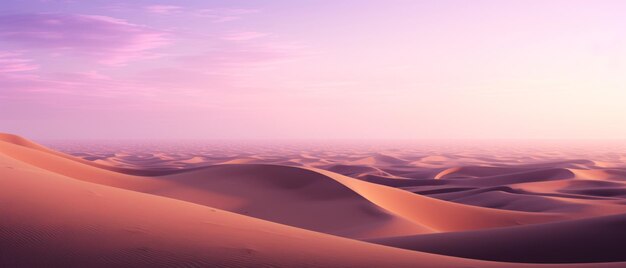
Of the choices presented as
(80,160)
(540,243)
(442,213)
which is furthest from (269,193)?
(80,160)

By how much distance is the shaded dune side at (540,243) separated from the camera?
480 centimetres

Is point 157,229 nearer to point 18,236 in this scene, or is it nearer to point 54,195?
point 18,236

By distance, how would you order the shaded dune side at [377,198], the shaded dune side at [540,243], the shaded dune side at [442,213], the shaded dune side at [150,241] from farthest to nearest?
the shaded dune side at [377,198] → the shaded dune side at [442,213] → the shaded dune side at [540,243] → the shaded dune side at [150,241]

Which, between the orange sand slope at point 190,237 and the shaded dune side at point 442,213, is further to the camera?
the shaded dune side at point 442,213

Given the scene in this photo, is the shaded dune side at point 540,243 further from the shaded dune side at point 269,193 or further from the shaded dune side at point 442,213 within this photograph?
the shaded dune side at point 442,213

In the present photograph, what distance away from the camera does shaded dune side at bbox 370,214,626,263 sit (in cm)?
480

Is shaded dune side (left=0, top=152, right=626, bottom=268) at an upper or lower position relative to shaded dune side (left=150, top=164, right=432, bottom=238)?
upper

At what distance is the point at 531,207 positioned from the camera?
13.7 meters

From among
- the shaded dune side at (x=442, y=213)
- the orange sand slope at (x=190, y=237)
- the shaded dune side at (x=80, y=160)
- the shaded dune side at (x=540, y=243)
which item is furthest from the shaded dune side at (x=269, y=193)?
the shaded dune side at (x=80, y=160)

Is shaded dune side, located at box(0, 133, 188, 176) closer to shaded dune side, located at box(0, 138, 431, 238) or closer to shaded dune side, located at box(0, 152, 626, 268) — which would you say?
shaded dune side, located at box(0, 138, 431, 238)

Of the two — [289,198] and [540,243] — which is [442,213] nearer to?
[289,198]

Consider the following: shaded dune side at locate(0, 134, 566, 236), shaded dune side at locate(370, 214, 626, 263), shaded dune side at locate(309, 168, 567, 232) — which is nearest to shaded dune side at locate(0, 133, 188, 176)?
shaded dune side at locate(0, 134, 566, 236)

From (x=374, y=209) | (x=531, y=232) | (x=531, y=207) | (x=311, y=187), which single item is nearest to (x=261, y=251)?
(x=531, y=232)

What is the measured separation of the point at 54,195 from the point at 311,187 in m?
8.51
